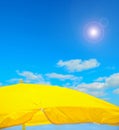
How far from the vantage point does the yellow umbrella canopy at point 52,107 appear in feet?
14.8

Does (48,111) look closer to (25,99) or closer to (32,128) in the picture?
(25,99)

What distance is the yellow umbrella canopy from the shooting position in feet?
14.8

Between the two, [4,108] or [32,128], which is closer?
[4,108]

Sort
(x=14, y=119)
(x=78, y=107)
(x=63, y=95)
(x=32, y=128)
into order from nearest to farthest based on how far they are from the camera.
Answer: (x=14, y=119)
(x=78, y=107)
(x=63, y=95)
(x=32, y=128)

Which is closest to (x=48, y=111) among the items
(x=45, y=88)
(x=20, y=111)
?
(x=20, y=111)

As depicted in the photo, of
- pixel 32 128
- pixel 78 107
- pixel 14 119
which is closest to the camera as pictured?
pixel 14 119

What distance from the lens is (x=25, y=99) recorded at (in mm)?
4875

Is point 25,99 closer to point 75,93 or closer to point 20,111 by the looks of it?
point 20,111

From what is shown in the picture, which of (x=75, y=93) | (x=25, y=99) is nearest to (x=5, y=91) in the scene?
(x=25, y=99)

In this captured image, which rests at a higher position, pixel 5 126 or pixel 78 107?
pixel 78 107

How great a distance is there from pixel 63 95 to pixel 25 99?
64 centimetres

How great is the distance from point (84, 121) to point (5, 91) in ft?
4.58

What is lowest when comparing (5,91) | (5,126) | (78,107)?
(5,126)

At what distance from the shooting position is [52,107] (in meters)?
4.64
